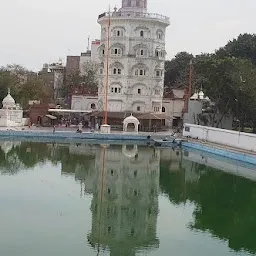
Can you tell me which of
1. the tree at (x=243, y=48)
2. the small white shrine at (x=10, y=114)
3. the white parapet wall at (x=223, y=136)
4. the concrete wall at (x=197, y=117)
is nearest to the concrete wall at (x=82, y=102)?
the small white shrine at (x=10, y=114)

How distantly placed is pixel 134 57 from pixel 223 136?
11880 millimetres

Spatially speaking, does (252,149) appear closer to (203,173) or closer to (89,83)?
(203,173)

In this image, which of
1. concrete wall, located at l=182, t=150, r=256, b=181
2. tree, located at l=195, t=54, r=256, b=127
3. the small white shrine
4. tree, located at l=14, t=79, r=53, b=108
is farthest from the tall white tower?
concrete wall, located at l=182, t=150, r=256, b=181

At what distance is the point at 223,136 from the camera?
3275cm

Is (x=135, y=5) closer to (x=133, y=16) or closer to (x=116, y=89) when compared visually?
(x=133, y=16)

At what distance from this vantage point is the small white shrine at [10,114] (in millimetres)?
Result: 38469

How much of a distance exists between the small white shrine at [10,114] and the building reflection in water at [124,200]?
37.5ft

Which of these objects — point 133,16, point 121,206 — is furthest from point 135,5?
point 121,206

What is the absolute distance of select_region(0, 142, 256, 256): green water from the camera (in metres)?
12.5

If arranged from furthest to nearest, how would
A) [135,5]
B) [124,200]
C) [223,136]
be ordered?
[135,5]
[223,136]
[124,200]

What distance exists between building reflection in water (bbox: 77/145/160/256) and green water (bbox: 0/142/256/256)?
3cm

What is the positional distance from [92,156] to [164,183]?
7391 millimetres

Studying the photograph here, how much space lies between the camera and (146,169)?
2472cm

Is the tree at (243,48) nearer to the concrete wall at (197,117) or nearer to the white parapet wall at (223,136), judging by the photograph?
the concrete wall at (197,117)
